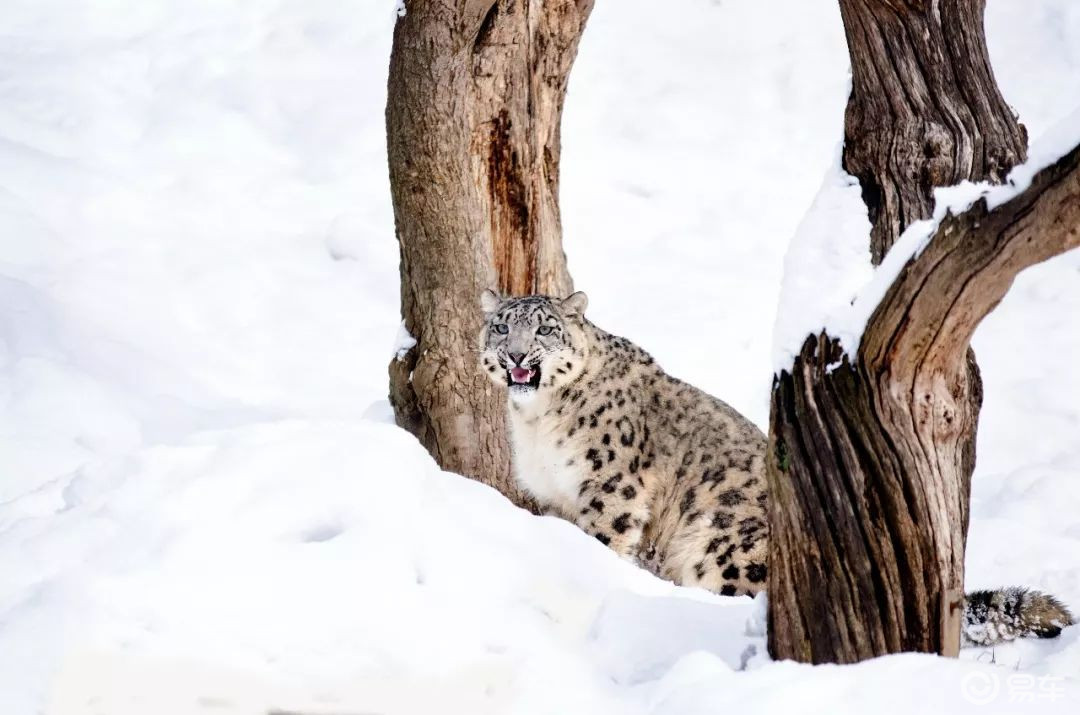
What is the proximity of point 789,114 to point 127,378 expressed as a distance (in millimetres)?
7674

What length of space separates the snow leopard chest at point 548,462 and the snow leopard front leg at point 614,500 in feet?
0.23

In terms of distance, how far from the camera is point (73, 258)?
11.8m

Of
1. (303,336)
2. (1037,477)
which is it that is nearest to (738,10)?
(303,336)

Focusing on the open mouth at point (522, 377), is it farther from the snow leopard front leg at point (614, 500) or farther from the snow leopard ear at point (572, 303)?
the snow leopard front leg at point (614, 500)

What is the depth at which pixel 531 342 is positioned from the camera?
7559mm

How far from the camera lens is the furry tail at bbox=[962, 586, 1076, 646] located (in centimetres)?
595

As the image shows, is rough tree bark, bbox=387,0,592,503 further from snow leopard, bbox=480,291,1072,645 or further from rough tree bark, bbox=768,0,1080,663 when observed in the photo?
rough tree bark, bbox=768,0,1080,663

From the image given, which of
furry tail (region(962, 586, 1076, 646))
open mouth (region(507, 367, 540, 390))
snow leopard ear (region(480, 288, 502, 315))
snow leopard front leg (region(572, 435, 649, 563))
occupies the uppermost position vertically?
snow leopard ear (region(480, 288, 502, 315))

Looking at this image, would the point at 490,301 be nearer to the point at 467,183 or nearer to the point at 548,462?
the point at 467,183

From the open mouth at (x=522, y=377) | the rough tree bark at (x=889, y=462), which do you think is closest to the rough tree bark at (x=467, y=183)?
the open mouth at (x=522, y=377)

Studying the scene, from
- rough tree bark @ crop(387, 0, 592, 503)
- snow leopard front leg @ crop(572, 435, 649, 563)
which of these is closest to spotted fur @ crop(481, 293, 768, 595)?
snow leopard front leg @ crop(572, 435, 649, 563)

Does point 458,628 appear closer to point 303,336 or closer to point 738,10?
point 303,336

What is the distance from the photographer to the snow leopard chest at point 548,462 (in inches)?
302

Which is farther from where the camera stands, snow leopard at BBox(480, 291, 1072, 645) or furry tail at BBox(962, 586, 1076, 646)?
snow leopard at BBox(480, 291, 1072, 645)
